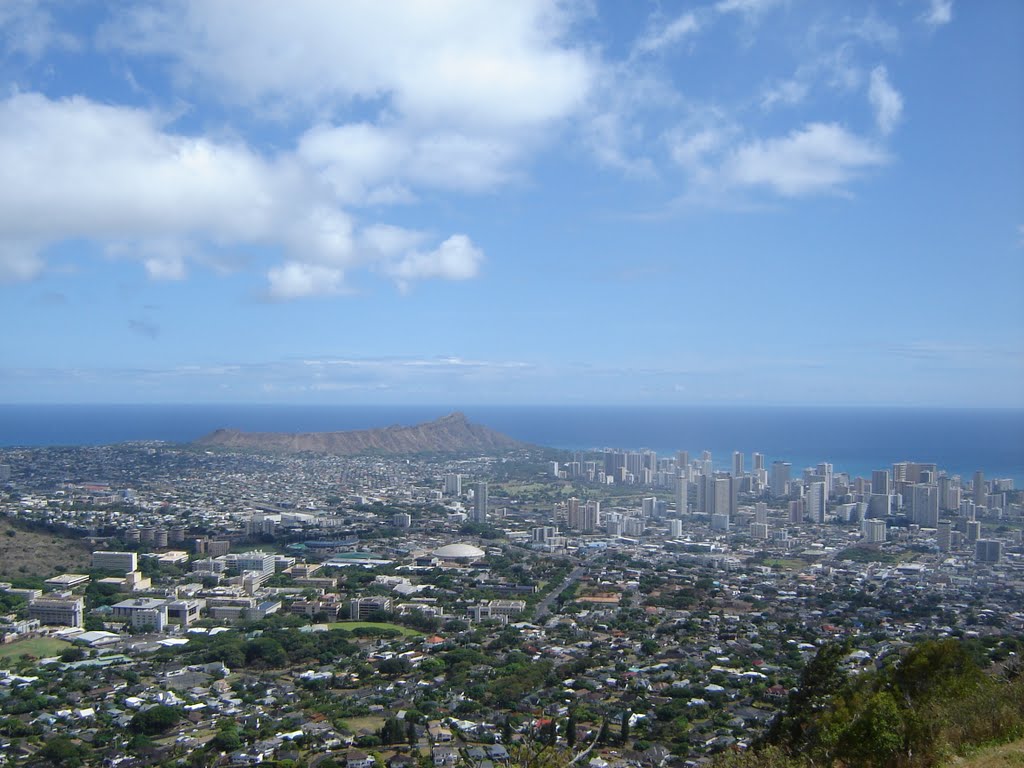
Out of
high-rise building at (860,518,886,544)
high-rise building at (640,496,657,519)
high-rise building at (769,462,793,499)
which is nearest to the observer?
high-rise building at (860,518,886,544)

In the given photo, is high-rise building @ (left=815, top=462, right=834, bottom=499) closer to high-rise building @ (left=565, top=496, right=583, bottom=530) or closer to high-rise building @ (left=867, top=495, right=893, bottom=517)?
high-rise building @ (left=867, top=495, right=893, bottom=517)

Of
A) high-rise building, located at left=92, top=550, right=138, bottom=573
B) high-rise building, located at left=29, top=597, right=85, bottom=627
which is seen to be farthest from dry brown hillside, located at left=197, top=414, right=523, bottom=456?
high-rise building, located at left=29, top=597, right=85, bottom=627

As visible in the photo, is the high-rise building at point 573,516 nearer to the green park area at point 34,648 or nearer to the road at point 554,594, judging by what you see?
the road at point 554,594

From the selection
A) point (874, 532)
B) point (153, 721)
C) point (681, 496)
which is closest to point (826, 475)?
point (681, 496)

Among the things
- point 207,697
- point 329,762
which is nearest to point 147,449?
point 207,697

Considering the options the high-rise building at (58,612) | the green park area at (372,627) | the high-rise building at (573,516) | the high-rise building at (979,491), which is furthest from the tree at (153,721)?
the high-rise building at (979,491)
